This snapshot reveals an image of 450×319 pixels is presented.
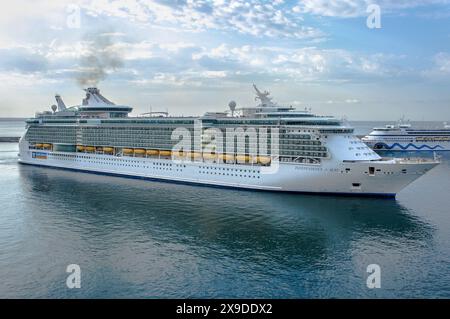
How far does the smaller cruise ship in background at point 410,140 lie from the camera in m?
89.1

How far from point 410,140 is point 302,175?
6497 cm

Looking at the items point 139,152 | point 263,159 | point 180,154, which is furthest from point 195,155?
point 139,152

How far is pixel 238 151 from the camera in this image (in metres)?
39.9

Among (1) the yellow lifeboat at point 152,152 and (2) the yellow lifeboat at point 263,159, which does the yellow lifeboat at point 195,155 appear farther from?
(2) the yellow lifeboat at point 263,159

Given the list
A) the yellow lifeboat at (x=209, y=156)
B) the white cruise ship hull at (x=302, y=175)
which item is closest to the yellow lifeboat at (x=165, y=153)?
the white cruise ship hull at (x=302, y=175)

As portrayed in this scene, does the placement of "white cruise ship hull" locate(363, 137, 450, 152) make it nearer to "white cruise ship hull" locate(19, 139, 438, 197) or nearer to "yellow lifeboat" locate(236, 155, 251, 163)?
"white cruise ship hull" locate(19, 139, 438, 197)

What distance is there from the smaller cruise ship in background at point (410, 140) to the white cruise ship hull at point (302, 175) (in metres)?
59.5

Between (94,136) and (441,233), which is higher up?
(94,136)

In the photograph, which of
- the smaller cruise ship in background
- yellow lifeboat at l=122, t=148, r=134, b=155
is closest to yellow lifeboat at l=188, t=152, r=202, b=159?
yellow lifeboat at l=122, t=148, r=134, b=155

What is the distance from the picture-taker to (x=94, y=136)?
54.4 meters
